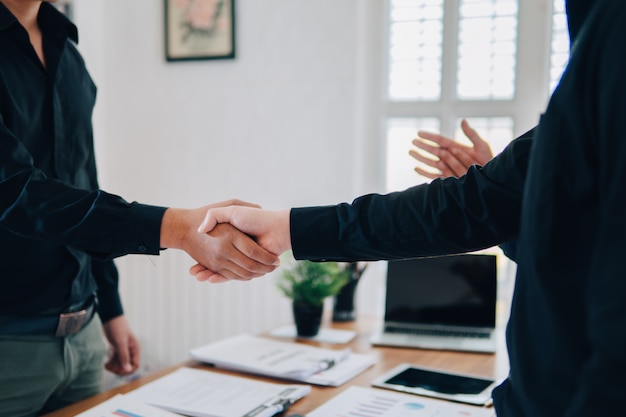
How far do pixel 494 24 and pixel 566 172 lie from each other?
2.02m

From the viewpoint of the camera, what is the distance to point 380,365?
1626mm

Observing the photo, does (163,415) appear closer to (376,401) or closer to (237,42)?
(376,401)

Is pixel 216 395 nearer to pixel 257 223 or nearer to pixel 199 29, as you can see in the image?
pixel 257 223

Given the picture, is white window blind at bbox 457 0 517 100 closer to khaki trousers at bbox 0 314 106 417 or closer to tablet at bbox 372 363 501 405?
tablet at bbox 372 363 501 405

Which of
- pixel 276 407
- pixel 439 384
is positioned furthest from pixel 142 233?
pixel 439 384

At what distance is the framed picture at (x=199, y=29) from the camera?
2.85 metres

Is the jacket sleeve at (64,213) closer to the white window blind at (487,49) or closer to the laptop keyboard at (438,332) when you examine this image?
the laptop keyboard at (438,332)

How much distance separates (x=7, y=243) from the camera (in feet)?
4.62

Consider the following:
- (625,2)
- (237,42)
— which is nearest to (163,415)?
(625,2)

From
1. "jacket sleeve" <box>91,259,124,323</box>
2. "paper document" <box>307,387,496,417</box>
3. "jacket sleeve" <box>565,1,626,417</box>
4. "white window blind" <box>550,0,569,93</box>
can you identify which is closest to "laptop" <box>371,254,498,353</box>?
"paper document" <box>307,387,496,417</box>

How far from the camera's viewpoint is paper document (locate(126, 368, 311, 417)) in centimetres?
125

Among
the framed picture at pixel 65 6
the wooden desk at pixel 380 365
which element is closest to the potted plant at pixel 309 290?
the wooden desk at pixel 380 365

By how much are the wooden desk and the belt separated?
19 cm

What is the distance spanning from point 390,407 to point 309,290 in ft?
2.03
